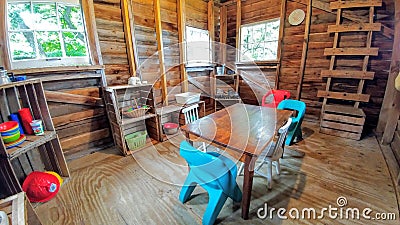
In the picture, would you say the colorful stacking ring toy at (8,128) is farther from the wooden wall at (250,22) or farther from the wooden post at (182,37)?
the wooden wall at (250,22)

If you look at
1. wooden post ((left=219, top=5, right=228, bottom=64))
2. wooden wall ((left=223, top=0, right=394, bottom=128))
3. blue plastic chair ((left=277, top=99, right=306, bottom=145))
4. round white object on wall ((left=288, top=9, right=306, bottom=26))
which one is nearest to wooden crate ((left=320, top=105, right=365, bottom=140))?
wooden wall ((left=223, top=0, right=394, bottom=128))

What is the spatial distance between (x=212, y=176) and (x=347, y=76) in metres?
3.06

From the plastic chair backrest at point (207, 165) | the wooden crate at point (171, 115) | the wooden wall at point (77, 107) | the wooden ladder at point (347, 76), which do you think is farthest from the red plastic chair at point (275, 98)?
the wooden wall at point (77, 107)

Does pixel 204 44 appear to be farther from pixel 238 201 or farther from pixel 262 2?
pixel 238 201

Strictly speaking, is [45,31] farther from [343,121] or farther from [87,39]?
[343,121]

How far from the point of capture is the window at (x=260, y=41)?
3516 millimetres

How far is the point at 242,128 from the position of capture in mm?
1633

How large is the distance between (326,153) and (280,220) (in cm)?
143

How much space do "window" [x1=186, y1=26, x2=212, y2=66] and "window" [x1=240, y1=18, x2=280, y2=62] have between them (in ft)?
2.76

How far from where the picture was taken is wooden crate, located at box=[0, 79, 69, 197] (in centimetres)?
134

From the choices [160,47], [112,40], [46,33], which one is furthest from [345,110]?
[46,33]

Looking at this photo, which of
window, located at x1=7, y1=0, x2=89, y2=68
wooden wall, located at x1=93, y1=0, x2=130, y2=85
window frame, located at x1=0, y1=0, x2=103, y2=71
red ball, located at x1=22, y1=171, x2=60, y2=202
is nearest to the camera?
red ball, located at x1=22, y1=171, x2=60, y2=202

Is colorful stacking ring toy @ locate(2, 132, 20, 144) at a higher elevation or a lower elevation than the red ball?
higher

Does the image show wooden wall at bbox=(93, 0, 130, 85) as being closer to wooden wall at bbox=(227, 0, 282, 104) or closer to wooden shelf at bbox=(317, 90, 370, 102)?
wooden wall at bbox=(227, 0, 282, 104)
